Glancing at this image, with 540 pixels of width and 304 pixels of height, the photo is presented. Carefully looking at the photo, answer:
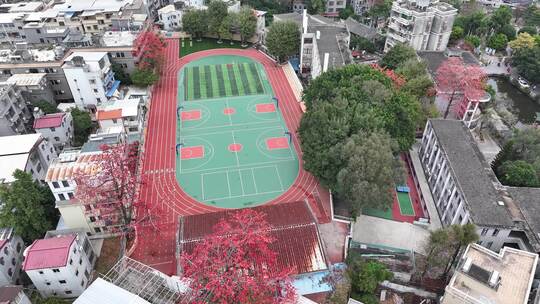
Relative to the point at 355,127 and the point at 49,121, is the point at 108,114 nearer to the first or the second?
the point at 49,121

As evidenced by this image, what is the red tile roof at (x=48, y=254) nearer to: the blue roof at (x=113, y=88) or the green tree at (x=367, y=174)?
the green tree at (x=367, y=174)

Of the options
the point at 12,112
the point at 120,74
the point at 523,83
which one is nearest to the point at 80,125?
the point at 12,112

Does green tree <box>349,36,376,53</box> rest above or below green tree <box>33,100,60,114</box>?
below

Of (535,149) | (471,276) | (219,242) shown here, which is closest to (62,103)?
(219,242)

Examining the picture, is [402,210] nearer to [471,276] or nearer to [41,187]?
[471,276]

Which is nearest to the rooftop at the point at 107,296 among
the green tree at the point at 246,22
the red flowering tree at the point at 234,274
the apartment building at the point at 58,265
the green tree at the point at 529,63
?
the red flowering tree at the point at 234,274

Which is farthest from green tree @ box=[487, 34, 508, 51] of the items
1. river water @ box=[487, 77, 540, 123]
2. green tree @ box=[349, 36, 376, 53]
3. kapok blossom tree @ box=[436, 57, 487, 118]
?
kapok blossom tree @ box=[436, 57, 487, 118]

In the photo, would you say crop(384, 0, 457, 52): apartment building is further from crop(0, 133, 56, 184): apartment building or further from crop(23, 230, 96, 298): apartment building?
crop(23, 230, 96, 298): apartment building
